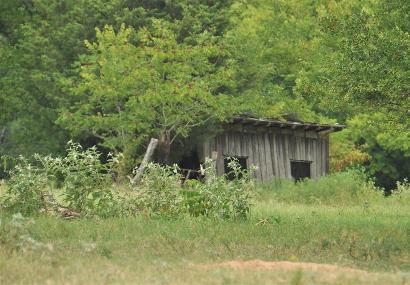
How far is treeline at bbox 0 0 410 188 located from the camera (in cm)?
2561

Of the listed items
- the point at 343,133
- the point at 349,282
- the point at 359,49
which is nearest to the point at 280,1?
the point at 343,133

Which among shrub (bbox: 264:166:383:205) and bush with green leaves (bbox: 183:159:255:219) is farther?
shrub (bbox: 264:166:383:205)

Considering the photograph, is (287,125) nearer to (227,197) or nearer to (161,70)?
(161,70)

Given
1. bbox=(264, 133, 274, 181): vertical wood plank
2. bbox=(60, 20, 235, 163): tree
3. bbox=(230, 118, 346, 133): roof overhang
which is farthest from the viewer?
bbox=(264, 133, 274, 181): vertical wood plank

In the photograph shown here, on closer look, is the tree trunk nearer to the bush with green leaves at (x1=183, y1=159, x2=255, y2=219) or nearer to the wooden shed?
the wooden shed

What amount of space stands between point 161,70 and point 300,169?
11.5 m

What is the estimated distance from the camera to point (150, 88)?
2555cm

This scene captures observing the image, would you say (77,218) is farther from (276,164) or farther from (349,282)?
(276,164)

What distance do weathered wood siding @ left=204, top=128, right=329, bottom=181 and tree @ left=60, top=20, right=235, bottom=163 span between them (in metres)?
3.51

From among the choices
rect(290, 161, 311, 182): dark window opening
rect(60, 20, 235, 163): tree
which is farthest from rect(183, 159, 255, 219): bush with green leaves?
rect(290, 161, 311, 182): dark window opening

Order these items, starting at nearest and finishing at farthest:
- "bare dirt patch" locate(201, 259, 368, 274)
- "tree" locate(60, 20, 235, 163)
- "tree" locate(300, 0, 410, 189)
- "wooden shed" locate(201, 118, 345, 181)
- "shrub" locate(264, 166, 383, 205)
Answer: "bare dirt patch" locate(201, 259, 368, 274) < "tree" locate(300, 0, 410, 189) < "tree" locate(60, 20, 235, 163) < "shrub" locate(264, 166, 383, 205) < "wooden shed" locate(201, 118, 345, 181)

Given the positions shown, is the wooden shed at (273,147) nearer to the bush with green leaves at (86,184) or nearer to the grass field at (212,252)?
the grass field at (212,252)

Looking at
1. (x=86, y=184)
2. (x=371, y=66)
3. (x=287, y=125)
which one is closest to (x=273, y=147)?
(x=287, y=125)

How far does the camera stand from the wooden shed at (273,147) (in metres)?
31.3
